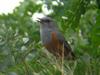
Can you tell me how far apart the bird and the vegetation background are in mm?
387

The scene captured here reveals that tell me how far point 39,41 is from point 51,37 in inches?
28.4

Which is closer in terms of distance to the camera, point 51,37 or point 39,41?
point 39,41

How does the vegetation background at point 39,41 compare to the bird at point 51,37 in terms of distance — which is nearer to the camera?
the vegetation background at point 39,41

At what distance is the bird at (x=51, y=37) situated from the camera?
454 cm

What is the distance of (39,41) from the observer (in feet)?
13.9

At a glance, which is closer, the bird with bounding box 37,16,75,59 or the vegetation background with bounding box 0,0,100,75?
the vegetation background with bounding box 0,0,100,75

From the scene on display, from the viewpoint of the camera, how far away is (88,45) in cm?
307

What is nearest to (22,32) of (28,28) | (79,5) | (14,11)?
(28,28)

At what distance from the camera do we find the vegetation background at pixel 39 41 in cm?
279

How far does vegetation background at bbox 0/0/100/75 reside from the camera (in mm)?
2795

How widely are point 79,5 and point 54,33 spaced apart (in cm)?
190

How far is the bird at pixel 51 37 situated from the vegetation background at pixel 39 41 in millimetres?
387

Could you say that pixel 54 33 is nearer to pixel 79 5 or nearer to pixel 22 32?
pixel 22 32

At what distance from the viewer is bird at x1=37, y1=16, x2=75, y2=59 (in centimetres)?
454
